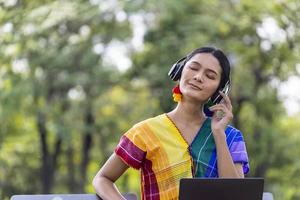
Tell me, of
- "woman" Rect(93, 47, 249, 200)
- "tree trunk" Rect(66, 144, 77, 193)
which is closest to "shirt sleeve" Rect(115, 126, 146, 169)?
"woman" Rect(93, 47, 249, 200)

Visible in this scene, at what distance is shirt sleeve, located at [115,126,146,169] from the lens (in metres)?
2.87

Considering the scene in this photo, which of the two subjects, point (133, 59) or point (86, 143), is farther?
point (86, 143)

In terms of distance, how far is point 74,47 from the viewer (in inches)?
636

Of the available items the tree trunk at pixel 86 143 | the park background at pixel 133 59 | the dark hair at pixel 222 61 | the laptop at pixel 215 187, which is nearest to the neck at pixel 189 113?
the dark hair at pixel 222 61

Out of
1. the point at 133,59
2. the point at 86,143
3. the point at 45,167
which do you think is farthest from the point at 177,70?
the point at 86,143

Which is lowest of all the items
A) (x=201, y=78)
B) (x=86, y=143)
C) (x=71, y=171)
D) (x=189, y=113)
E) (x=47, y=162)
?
(x=71, y=171)

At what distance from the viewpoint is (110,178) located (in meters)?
2.94

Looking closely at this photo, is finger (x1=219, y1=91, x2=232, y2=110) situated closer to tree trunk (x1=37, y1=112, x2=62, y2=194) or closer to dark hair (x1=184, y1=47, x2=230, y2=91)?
dark hair (x1=184, y1=47, x2=230, y2=91)

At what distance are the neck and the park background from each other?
11.6 m

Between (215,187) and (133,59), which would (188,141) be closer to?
(215,187)

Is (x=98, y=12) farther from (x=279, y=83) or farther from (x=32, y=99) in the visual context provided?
(x=279, y=83)

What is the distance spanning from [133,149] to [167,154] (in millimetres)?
129

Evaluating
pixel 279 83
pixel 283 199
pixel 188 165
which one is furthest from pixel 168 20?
pixel 188 165

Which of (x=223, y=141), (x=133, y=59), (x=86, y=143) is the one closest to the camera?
(x=223, y=141)
